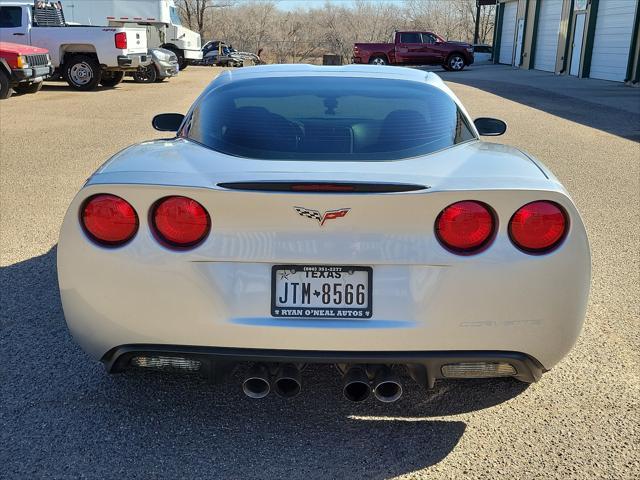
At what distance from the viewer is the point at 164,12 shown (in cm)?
2756

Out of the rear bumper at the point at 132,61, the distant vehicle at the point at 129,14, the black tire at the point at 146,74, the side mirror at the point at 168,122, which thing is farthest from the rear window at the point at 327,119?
the distant vehicle at the point at 129,14

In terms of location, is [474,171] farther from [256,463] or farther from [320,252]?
[256,463]

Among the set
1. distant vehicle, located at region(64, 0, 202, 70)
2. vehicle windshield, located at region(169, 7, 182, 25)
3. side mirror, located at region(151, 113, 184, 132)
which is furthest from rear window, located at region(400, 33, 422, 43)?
side mirror, located at region(151, 113, 184, 132)

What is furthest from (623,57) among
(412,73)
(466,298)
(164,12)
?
(466,298)

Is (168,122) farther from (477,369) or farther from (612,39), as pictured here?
(612,39)

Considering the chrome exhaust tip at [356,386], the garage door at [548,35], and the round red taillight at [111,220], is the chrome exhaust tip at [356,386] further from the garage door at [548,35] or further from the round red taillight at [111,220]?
the garage door at [548,35]

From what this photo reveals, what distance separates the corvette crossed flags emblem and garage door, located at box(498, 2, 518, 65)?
137 ft

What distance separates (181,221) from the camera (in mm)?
2627

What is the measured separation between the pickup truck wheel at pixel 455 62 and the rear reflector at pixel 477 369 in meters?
35.1

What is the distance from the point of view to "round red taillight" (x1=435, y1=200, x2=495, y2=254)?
2596 millimetres

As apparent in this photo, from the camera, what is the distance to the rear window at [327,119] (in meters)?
3.15

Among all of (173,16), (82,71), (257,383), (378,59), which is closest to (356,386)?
(257,383)

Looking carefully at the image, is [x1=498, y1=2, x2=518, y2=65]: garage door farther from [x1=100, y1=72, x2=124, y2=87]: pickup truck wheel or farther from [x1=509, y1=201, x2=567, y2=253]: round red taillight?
[x1=509, y1=201, x2=567, y2=253]: round red taillight

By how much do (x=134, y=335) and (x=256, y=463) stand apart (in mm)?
690
